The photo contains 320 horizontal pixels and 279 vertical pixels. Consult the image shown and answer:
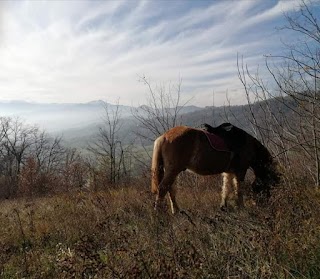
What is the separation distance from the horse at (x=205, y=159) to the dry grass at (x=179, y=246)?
0.75 metres

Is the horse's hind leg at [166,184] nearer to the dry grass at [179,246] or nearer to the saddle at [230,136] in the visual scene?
the dry grass at [179,246]

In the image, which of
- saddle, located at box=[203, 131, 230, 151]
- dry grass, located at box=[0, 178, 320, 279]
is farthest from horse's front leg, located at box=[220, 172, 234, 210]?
dry grass, located at box=[0, 178, 320, 279]

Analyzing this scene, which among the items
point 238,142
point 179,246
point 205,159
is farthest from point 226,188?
point 179,246

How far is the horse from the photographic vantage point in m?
6.38

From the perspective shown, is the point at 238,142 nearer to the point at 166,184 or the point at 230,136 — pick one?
the point at 230,136

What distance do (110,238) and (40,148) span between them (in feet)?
195

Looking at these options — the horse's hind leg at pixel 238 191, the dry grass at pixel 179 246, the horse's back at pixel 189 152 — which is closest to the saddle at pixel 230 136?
the horse's back at pixel 189 152

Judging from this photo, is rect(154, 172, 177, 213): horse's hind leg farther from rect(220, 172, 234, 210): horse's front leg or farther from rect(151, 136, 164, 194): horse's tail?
rect(220, 172, 234, 210): horse's front leg

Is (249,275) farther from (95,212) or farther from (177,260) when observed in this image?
(95,212)

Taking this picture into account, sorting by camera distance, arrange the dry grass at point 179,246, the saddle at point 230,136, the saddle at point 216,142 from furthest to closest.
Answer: the saddle at point 230,136
the saddle at point 216,142
the dry grass at point 179,246

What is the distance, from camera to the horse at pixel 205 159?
6.38 metres

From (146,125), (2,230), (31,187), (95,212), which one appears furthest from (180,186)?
(31,187)

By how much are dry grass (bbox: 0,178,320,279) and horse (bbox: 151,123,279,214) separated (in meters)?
0.75

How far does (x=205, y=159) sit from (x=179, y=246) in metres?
3.27
